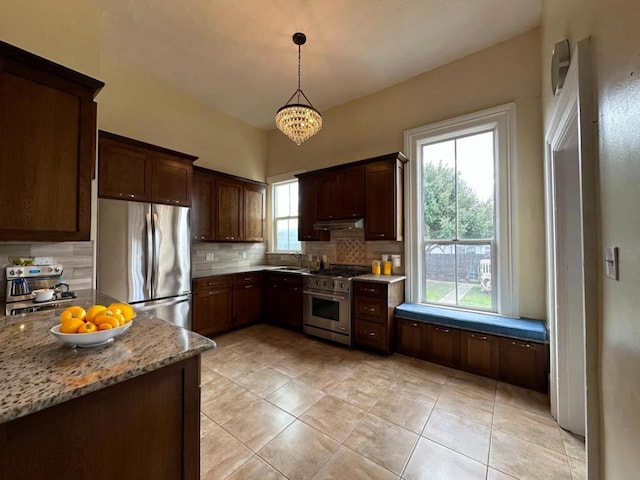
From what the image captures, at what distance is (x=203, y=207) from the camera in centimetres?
402

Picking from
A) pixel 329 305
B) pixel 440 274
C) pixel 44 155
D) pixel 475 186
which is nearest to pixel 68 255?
pixel 44 155

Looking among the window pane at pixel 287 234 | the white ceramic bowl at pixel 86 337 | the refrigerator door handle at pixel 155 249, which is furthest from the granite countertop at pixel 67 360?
the window pane at pixel 287 234

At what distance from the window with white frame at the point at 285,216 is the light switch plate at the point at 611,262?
4206 millimetres

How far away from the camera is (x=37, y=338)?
1.19 meters

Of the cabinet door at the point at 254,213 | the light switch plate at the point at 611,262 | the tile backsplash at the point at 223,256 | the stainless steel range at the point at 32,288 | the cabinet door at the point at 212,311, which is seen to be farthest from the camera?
the cabinet door at the point at 254,213

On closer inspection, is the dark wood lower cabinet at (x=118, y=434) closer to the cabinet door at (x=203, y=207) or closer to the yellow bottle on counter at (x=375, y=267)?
the yellow bottle on counter at (x=375, y=267)

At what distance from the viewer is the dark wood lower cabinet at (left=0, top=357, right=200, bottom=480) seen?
0.78 m

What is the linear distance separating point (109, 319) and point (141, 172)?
2635 mm

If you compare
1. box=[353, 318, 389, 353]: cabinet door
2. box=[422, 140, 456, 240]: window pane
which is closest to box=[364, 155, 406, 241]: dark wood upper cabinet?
box=[422, 140, 456, 240]: window pane

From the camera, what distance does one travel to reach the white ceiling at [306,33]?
2.55 meters

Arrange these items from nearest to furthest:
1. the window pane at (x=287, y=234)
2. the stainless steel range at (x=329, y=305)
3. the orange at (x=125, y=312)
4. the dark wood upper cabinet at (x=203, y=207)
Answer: the orange at (x=125, y=312)
the stainless steel range at (x=329, y=305)
the dark wood upper cabinet at (x=203, y=207)
the window pane at (x=287, y=234)

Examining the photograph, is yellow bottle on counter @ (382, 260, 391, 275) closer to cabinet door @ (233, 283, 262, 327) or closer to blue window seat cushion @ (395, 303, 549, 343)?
blue window seat cushion @ (395, 303, 549, 343)

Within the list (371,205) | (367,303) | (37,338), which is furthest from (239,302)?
(37,338)

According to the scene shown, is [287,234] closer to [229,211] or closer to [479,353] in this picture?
[229,211]
